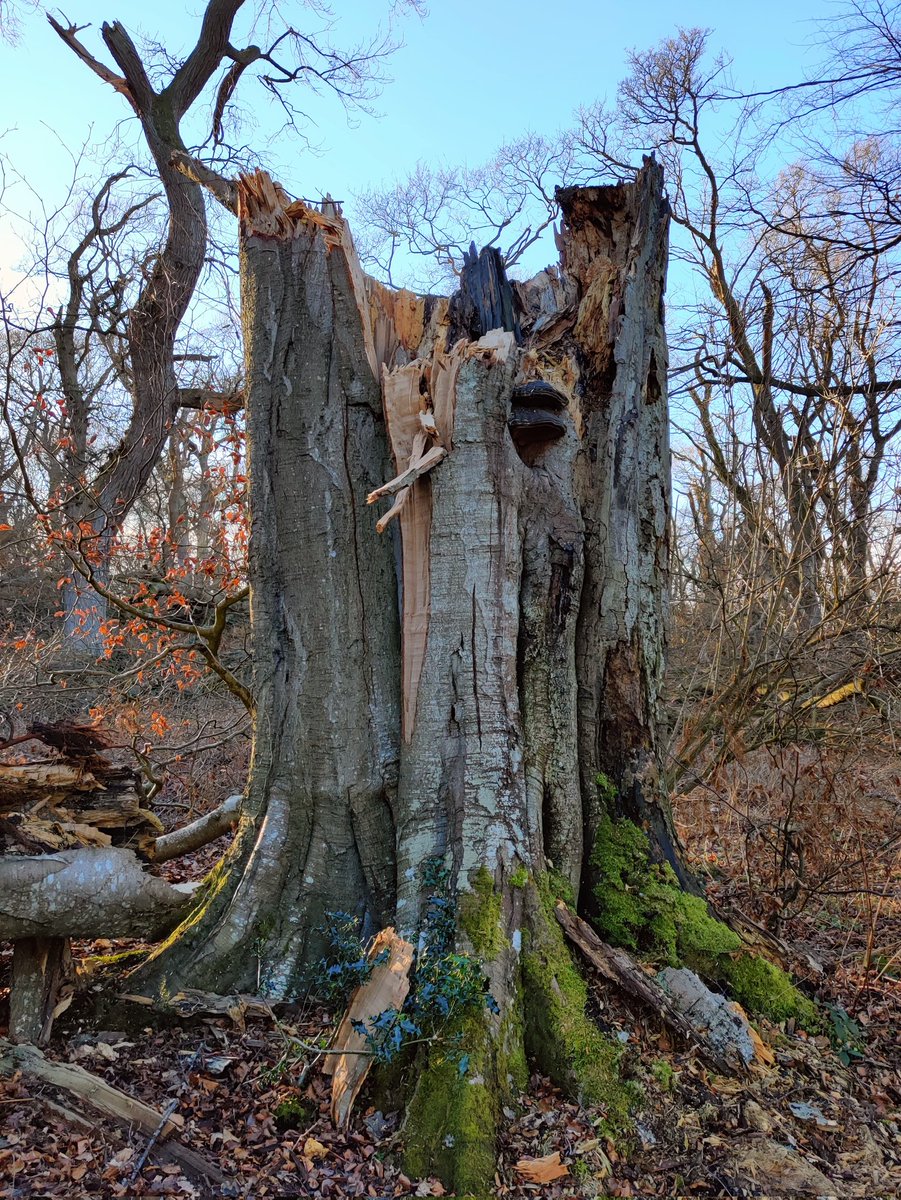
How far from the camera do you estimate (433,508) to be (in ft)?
12.0

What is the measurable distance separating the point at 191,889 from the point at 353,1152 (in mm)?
1667

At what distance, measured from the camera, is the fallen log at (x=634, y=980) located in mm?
3158

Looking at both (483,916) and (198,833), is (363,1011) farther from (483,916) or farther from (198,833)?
(198,833)

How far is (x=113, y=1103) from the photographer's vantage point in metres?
2.79

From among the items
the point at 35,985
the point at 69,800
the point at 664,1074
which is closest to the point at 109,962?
the point at 35,985

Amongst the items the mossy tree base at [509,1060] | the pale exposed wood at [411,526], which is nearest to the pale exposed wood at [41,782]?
the pale exposed wood at [411,526]

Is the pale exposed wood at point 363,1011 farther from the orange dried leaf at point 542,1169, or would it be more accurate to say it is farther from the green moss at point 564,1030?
the orange dried leaf at point 542,1169

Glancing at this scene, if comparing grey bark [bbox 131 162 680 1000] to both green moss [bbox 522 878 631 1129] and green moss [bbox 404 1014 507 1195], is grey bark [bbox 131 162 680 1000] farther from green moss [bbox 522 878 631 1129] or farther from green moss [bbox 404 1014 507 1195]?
green moss [bbox 404 1014 507 1195]

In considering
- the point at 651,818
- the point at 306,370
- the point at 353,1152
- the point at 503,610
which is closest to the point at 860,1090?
the point at 651,818

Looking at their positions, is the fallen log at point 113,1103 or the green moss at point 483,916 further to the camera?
the green moss at point 483,916

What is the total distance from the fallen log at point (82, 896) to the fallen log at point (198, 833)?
0.78 metres

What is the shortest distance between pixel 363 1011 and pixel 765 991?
1987 millimetres

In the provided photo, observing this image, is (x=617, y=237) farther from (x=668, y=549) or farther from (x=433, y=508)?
(x=433, y=508)

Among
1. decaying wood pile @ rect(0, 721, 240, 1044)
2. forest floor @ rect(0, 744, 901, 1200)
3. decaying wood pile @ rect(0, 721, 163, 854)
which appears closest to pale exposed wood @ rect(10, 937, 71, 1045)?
decaying wood pile @ rect(0, 721, 240, 1044)
